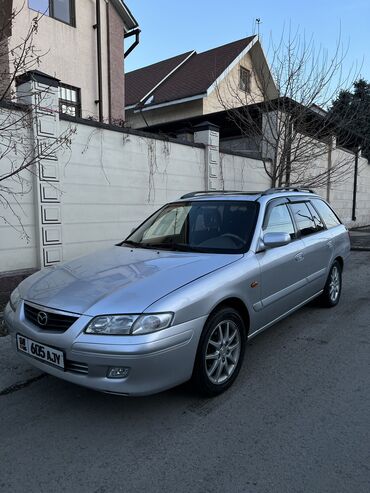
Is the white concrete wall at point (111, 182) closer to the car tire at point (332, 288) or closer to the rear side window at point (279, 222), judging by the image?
the rear side window at point (279, 222)

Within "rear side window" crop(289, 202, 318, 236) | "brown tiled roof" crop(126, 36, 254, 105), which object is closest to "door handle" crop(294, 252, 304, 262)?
"rear side window" crop(289, 202, 318, 236)

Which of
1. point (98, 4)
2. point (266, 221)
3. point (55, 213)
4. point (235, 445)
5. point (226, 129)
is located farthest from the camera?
point (226, 129)

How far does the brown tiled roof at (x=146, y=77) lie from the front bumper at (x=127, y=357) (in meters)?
17.1

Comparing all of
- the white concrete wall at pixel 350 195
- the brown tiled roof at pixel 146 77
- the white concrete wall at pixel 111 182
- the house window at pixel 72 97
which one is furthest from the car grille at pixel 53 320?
the brown tiled roof at pixel 146 77

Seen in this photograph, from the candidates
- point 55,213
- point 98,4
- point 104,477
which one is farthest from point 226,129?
point 104,477

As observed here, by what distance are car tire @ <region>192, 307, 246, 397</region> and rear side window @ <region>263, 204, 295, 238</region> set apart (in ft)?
3.61

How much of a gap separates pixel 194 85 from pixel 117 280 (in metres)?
15.9

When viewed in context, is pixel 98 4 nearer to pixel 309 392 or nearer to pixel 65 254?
pixel 65 254

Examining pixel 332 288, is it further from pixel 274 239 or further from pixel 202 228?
pixel 202 228

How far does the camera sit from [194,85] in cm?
1720

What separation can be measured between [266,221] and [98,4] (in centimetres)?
1183

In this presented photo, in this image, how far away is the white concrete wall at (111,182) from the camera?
715 centimetres

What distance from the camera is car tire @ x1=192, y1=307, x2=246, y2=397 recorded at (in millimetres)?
2971

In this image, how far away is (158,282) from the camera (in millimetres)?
2955
